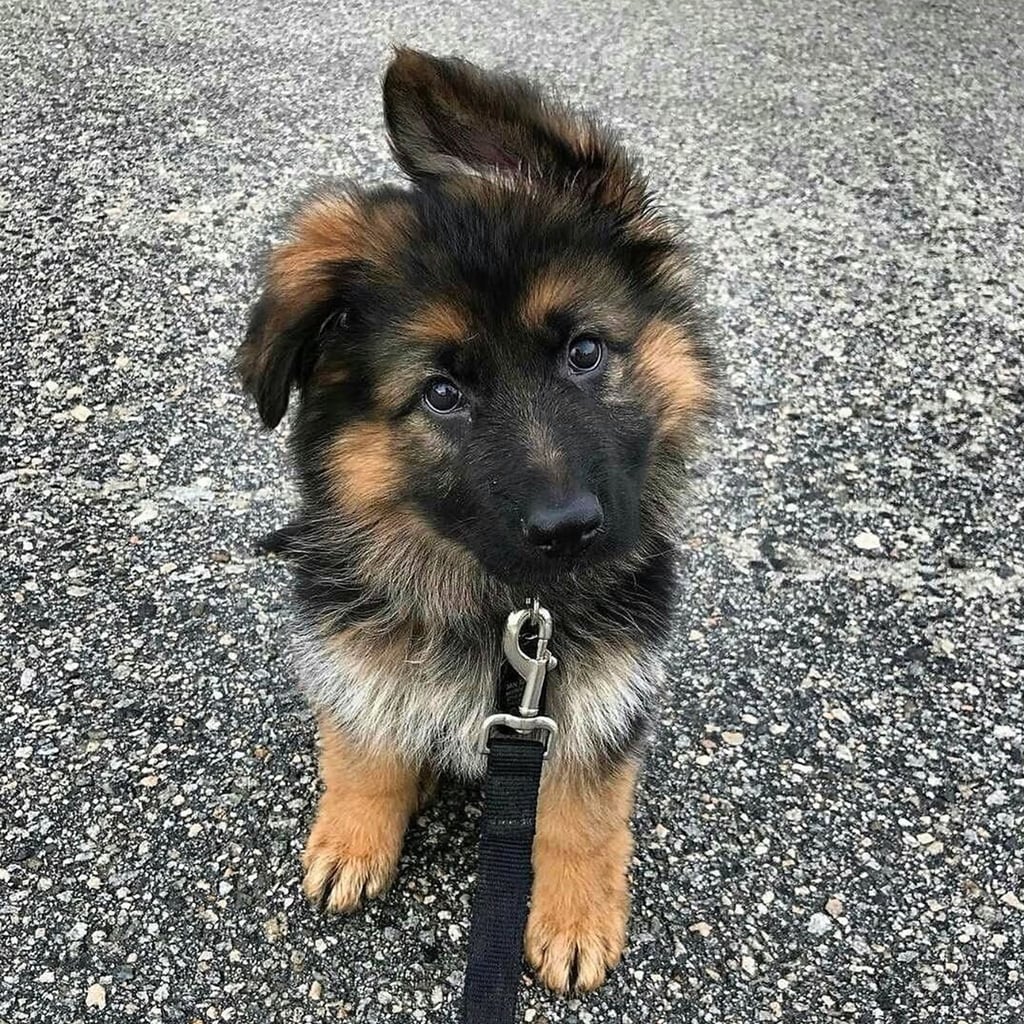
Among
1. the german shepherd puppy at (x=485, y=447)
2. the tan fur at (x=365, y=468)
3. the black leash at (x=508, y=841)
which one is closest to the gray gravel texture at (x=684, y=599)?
the german shepherd puppy at (x=485, y=447)

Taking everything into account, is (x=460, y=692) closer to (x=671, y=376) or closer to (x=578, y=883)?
(x=578, y=883)

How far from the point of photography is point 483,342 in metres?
2.27

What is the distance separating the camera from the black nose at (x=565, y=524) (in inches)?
82.5

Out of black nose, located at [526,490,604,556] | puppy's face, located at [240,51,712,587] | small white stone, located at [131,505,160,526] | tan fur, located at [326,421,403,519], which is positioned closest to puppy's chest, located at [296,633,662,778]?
puppy's face, located at [240,51,712,587]

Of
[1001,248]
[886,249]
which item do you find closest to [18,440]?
[886,249]

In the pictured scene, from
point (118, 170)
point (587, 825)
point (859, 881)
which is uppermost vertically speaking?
point (587, 825)

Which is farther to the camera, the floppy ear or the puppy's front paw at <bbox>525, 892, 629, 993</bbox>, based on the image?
the puppy's front paw at <bbox>525, 892, 629, 993</bbox>

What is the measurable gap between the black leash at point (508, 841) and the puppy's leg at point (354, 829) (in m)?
0.48

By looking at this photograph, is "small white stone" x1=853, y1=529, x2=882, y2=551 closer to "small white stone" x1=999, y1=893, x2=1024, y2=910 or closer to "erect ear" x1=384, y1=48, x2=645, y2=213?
"small white stone" x1=999, y1=893, x2=1024, y2=910

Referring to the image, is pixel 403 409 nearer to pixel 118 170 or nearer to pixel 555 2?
pixel 118 170

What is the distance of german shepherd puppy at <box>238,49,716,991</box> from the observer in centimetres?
227

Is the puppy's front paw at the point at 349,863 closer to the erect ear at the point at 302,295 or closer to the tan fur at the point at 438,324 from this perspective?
the erect ear at the point at 302,295

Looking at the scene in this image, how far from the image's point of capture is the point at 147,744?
10.7 ft

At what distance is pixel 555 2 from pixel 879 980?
7.72 meters
